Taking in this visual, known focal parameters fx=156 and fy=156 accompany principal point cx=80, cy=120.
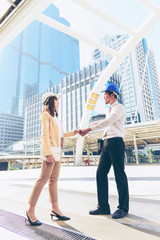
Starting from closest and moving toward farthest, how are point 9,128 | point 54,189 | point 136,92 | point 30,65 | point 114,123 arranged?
point 54,189 → point 114,123 → point 136,92 → point 9,128 → point 30,65

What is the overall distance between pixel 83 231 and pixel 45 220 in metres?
0.57

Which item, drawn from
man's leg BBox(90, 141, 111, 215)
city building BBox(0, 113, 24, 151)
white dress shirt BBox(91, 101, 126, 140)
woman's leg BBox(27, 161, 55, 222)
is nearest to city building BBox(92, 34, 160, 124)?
white dress shirt BBox(91, 101, 126, 140)

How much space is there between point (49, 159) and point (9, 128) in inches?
4675

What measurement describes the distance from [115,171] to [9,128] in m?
119

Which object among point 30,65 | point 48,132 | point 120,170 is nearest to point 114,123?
point 120,170

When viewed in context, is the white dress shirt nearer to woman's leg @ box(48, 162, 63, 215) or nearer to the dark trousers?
the dark trousers

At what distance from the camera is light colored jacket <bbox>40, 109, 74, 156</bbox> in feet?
6.19

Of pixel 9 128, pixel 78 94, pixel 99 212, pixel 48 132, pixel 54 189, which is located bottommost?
pixel 99 212

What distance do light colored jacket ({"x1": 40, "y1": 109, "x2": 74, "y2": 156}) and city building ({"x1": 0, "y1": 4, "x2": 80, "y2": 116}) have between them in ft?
378

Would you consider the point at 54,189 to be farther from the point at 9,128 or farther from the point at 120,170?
the point at 9,128

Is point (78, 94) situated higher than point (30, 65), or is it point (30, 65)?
point (30, 65)

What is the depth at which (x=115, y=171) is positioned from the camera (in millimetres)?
2109

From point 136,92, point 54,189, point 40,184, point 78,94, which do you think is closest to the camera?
point 40,184

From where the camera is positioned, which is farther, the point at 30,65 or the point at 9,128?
the point at 30,65
